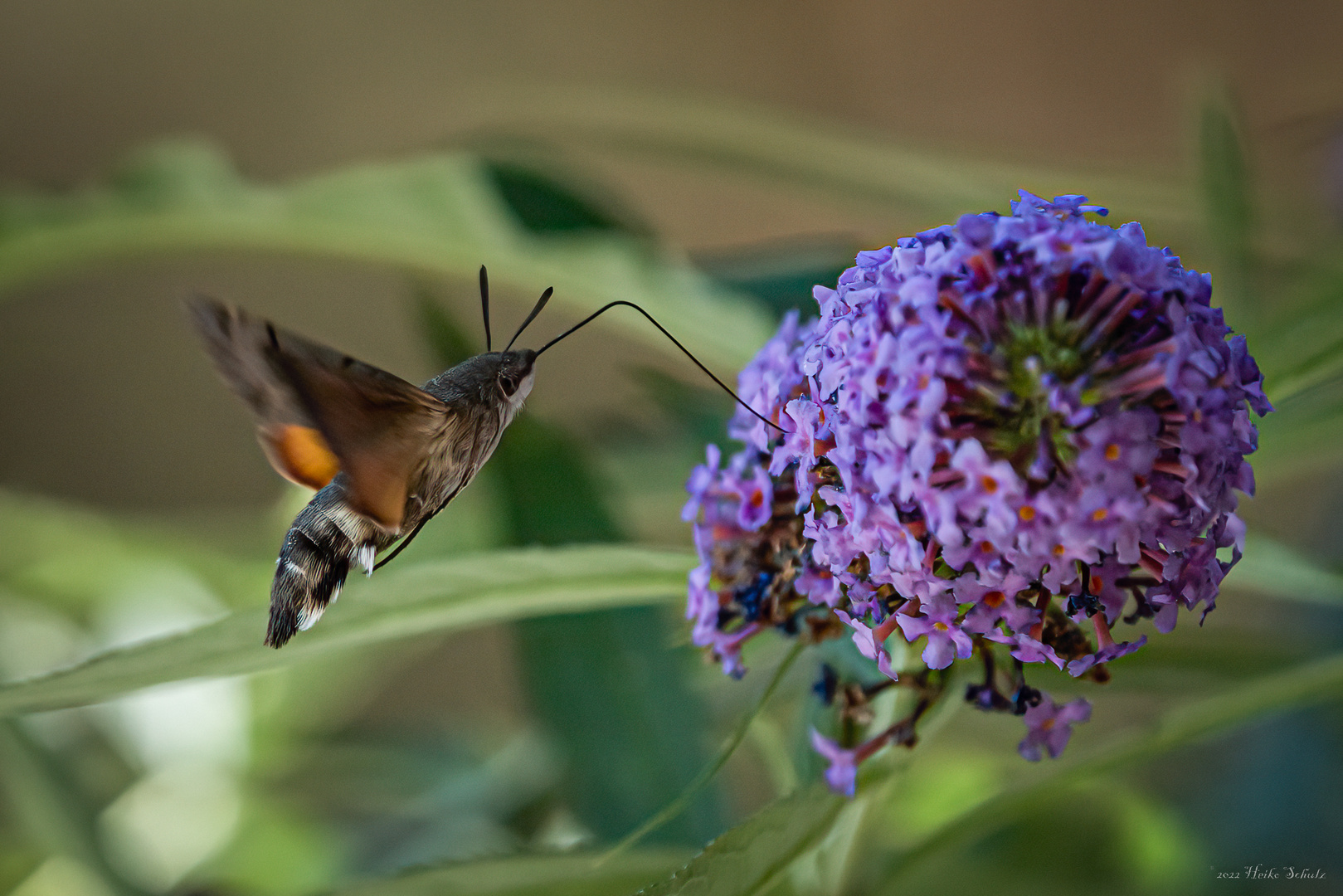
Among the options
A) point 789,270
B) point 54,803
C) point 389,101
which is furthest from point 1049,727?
point 389,101

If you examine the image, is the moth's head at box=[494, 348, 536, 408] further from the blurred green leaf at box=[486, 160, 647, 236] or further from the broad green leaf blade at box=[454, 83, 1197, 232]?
the broad green leaf blade at box=[454, 83, 1197, 232]

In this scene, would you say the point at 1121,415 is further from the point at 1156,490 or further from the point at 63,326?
the point at 63,326

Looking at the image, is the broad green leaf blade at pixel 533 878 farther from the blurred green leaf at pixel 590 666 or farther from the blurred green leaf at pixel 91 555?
the blurred green leaf at pixel 91 555

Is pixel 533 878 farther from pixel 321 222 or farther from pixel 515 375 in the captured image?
pixel 321 222

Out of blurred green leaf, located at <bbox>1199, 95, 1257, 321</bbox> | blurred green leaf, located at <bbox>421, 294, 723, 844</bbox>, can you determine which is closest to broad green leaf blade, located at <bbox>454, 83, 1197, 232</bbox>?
blurred green leaf, located at <bbox>1199, 95, 1257, 321</bbox>

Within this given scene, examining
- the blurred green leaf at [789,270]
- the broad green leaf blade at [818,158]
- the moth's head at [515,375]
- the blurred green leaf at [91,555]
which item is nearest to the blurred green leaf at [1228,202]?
the broad green leaf blade at [818,158]

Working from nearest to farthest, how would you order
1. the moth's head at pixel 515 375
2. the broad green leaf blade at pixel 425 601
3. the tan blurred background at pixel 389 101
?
the broad green leaf blade at pixel 425 601, the moth's head at pixel 515 375, the tan blurred background at pixel 389 101

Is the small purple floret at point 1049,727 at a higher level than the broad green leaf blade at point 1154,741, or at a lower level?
higher
